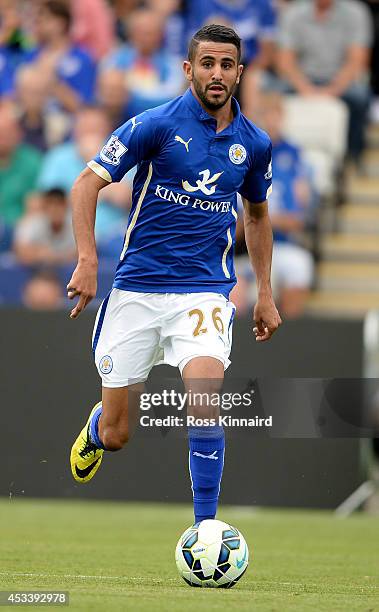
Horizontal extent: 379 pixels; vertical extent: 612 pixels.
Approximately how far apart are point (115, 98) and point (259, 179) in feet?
24.4

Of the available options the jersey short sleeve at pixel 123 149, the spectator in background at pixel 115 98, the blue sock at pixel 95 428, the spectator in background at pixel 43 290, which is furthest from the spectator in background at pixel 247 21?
the jersey short sleeve at pixel 123 149

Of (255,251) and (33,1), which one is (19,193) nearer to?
(33,1)

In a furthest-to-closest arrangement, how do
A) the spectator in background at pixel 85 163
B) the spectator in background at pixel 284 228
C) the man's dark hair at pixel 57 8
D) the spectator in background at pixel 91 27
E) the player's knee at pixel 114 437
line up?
the spectator in background at pixel 91 27 → the man's dark hair at pixel 57 8 → the spectator in background at pixel 85 163 → the spectator in background at pixel 284 228 → the player's knee at pixel 114 437

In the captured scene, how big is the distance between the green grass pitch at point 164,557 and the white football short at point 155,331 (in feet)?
3.58

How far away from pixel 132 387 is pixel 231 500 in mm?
4340

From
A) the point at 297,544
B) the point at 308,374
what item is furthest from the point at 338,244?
the point at 297,544

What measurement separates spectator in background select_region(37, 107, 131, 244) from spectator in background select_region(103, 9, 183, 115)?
515mm

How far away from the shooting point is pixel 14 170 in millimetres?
14641

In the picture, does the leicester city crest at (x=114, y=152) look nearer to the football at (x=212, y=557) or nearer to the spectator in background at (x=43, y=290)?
the football at (x=212, y=557)

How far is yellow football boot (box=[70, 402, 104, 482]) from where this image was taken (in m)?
7.97

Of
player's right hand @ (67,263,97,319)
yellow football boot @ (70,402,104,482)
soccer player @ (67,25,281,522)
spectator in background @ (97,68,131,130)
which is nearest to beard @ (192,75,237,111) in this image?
soccer player @ (67,25,281,522)

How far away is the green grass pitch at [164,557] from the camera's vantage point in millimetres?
5867

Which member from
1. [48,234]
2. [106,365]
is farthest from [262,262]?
[48,234]
